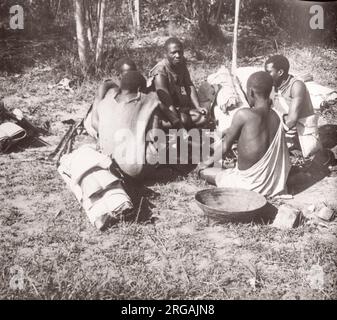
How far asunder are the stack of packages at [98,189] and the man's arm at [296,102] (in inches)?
92.7

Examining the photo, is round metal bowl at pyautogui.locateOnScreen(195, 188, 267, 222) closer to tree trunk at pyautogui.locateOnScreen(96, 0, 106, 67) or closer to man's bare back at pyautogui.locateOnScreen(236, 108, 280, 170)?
man's bare back at pyautogui.locateOnScreen(236, 108, 280, 170)

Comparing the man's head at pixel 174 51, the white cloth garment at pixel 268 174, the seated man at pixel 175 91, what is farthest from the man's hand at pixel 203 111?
the white cloth garment at pixel 268 174

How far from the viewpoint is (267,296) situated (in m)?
3.74

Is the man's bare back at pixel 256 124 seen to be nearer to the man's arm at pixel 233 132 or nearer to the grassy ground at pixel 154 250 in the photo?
the man's arm at pixel 233 132

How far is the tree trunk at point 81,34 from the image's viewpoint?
379 inches

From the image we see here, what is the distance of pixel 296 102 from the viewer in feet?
18.9

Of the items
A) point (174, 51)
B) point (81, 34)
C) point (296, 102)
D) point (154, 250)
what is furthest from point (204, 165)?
point (81, 34)

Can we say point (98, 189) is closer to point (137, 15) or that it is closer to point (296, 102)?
point (296, 102)

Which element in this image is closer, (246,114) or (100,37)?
(246,114)

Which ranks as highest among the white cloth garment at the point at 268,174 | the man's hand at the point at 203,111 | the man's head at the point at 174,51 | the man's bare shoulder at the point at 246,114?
the man's head at the point at 174,51

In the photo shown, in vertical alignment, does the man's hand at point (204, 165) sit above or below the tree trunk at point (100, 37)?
below

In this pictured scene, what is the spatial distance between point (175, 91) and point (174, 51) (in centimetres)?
59
